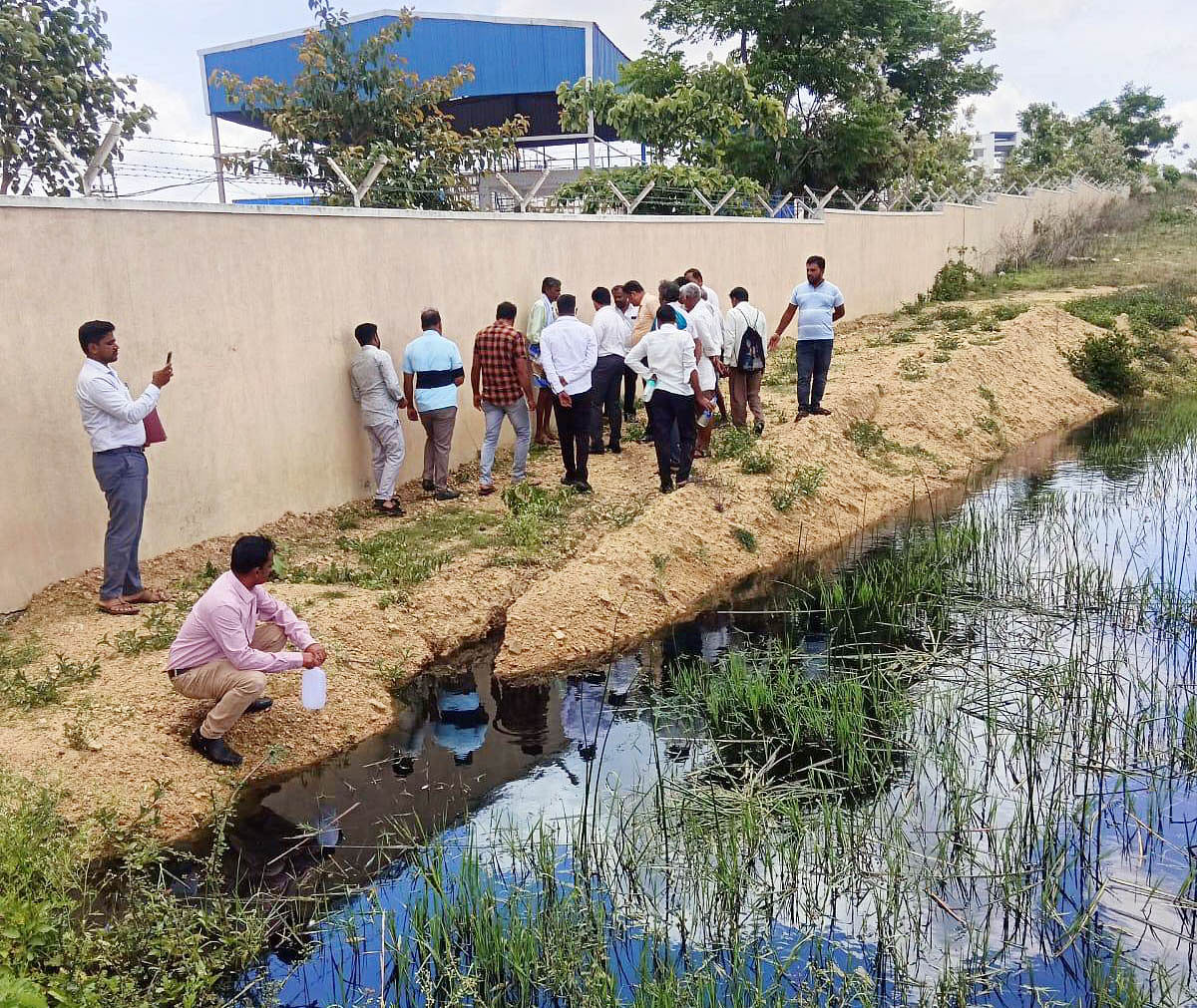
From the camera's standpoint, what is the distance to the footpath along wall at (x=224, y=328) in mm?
7145

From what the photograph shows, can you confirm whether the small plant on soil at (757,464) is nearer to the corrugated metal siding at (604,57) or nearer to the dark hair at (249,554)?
the dark hair at (249,554)

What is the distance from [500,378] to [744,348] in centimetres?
271

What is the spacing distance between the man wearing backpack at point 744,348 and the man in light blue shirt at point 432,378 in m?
2.95

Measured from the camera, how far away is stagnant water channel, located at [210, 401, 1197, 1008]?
424 centimetres

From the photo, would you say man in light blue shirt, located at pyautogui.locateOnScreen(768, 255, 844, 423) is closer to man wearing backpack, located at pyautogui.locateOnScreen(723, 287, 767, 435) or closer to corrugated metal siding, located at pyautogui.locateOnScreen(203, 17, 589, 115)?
man wearing backpack, located at pyautogui.locateOnScreen(723, 287, 767, 435)

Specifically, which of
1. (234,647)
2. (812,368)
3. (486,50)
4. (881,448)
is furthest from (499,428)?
(486,50)

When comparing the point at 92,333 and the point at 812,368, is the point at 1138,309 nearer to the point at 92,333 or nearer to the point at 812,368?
the point at 812,368

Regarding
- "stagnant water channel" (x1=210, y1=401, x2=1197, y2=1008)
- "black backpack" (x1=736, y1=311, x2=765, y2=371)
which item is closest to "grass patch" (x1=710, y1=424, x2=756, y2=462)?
"black backpack" (x1=736, y1=311, x2=765, y2=371)

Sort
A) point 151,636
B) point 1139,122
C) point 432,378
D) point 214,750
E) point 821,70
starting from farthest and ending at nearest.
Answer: point 1139,122, point 821,70, point 432,378, point 151,636, point 214,750

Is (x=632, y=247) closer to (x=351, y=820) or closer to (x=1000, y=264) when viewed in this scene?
(x=351, y=820)

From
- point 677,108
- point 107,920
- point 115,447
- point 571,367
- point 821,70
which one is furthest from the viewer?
point 821,70

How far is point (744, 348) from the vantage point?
1120 centimetres

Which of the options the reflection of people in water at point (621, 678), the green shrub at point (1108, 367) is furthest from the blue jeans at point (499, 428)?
the green shrub at point (1108, 367)

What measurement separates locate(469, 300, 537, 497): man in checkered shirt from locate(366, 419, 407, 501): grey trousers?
863mm
